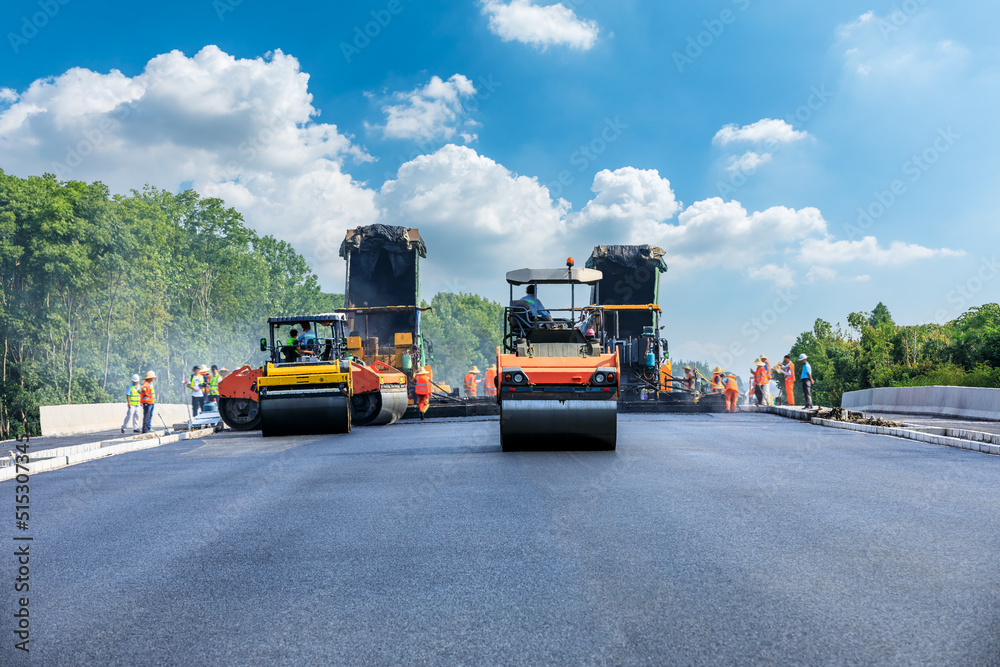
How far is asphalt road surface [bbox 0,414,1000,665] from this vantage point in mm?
3541

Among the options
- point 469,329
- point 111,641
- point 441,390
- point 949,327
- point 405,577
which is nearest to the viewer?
point 111,641

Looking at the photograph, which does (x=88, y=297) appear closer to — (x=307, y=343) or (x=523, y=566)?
(x=307, y=343)

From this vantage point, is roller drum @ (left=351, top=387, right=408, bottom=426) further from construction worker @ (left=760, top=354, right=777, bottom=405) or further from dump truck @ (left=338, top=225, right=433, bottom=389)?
construction worker @ (left=760, top=354, right=777, bottom=405)

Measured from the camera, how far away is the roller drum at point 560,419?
411 inches

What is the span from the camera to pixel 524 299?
40.2 feet

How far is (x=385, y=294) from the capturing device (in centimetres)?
2222

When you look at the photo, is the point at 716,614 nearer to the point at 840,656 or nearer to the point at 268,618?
the point at 840,656

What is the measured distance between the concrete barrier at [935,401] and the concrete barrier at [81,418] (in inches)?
747

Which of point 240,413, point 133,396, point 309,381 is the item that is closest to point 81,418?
point 133,396

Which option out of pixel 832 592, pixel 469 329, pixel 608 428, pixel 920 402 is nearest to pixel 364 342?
pixel 608 428

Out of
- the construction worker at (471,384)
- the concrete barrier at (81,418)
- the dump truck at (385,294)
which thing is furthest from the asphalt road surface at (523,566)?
the construction worker at (471,384)

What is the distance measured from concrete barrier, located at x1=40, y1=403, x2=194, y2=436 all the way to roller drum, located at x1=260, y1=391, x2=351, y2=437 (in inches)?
242

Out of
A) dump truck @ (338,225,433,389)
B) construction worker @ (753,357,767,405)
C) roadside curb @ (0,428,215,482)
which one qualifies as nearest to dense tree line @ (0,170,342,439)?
dump truck @ (338,225,433,389)

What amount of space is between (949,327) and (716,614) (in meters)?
29.8
